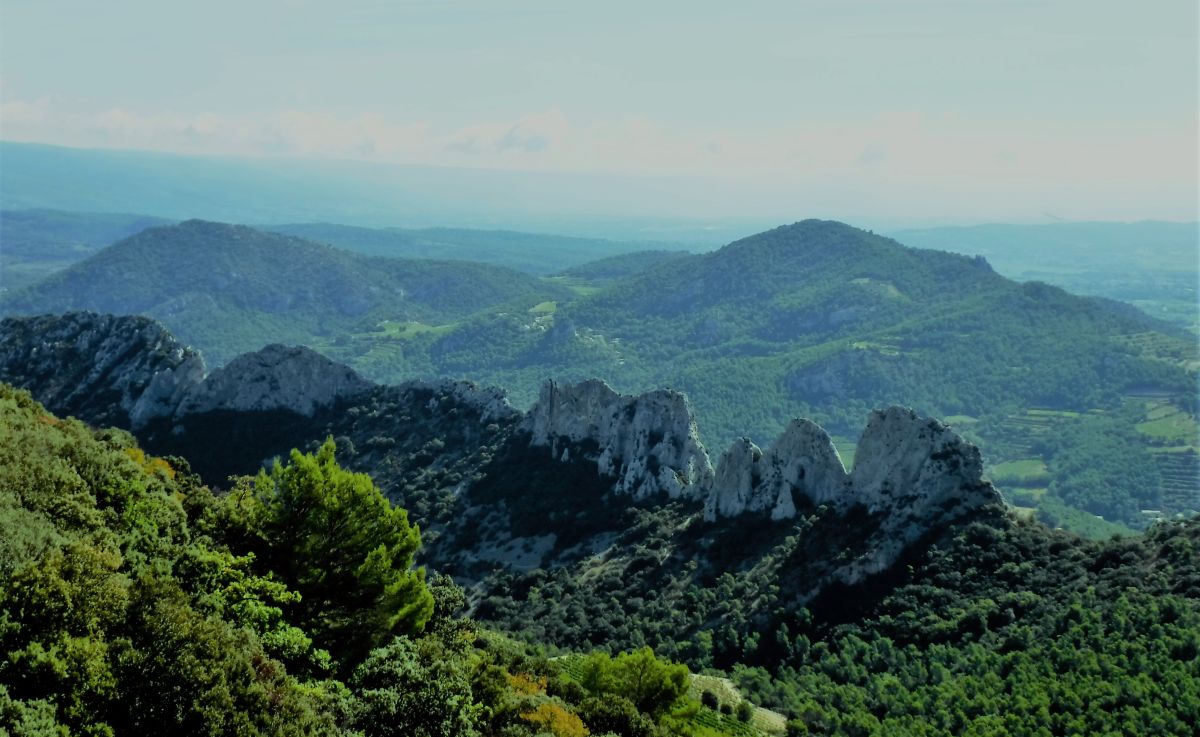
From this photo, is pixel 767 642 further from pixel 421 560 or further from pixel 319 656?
pixel 319 656

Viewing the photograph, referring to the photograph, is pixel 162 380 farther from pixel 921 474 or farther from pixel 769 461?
pixel 921 474

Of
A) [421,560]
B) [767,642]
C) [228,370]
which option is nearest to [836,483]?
[767,642]

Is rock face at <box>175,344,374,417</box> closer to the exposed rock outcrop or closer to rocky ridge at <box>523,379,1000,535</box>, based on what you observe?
rocky ridge at <box>523,379,1000,535</box>

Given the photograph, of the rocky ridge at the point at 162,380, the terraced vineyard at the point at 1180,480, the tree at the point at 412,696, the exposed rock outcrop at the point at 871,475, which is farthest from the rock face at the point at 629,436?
the terraced vineyard at the point at 1180,480

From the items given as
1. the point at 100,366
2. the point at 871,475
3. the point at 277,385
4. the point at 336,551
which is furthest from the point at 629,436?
the point at 100,366

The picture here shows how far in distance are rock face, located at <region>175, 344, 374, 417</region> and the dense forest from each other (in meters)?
A: 30.1

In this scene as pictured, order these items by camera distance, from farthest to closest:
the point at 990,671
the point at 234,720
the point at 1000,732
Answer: the point at 990,671
the point at 1000,732
the point at 234,720

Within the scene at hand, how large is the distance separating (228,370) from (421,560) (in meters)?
36.3

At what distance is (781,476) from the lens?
75.9 meters

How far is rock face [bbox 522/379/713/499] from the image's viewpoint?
8362cm

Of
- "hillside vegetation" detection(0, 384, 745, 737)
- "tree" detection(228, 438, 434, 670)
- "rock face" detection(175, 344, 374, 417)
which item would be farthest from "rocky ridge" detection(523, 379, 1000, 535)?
"tree" detection(228, 438, 434, 670)

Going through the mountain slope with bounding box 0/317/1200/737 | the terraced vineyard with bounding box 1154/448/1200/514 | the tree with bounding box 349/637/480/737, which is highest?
the tree with bounding box 349/637/480/737

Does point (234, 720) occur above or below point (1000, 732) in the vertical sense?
above

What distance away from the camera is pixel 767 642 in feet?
211
